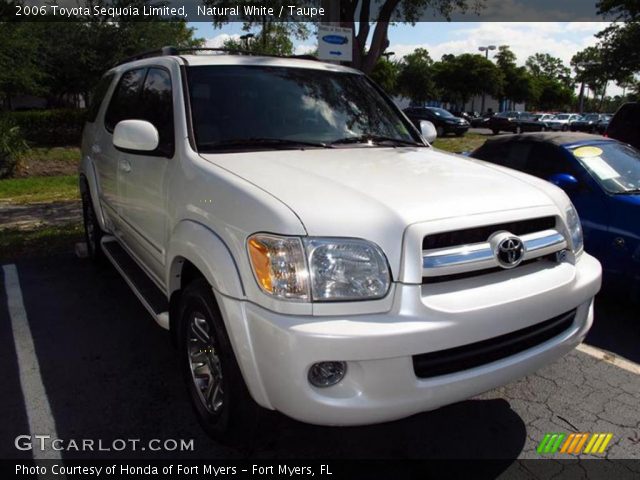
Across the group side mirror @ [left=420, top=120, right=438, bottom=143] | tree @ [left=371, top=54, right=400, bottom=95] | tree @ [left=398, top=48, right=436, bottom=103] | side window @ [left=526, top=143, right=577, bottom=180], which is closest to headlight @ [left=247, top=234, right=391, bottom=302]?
side mirror @ [left=420, top=120, right=438, bottom=143]

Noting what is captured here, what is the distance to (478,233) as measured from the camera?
2432 millimetres

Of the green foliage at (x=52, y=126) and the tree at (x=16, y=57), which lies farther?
the green foliage at (x=52, y=126)

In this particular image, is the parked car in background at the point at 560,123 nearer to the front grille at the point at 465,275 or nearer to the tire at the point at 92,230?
the tire at the point at 92,230

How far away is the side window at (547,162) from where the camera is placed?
5.04 meters

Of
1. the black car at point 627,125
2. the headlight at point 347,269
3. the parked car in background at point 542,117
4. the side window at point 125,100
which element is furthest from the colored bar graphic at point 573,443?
the parked car in background at point 542,117

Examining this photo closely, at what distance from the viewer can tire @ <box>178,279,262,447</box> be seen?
2.46m

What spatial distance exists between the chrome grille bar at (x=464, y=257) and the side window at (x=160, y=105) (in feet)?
5.45

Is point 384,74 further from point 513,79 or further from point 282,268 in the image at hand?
point 282,268

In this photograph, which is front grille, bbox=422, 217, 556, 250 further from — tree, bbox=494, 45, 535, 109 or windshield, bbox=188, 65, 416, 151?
tree, bbox=494, 45, 535, 109

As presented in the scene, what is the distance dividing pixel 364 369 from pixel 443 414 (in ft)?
3.79

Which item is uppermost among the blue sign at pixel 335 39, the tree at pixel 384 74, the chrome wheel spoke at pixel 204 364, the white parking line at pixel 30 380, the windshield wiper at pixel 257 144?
the tree at pixel 384 74

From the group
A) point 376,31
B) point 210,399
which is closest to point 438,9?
point 376,31

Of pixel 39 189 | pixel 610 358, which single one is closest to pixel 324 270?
pixel 610 358

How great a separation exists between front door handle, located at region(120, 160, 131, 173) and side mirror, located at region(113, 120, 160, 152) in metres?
0.73
